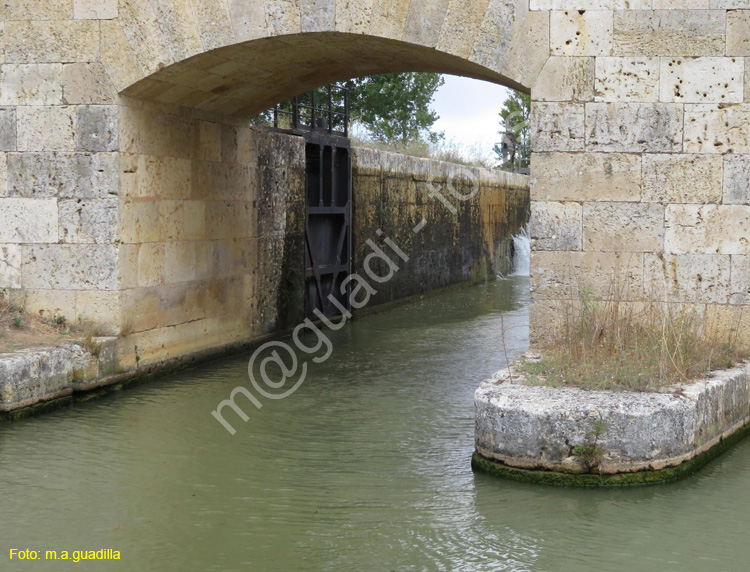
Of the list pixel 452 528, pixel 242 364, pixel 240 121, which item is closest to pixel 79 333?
pixel 242 364

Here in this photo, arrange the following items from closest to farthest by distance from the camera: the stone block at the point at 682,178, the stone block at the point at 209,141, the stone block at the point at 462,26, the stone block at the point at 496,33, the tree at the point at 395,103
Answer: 1. the stone block at the point at 682,178
2. the stone block at the point at 496,33
3. the stone block at the point at 462,26
4. the stone block at the point at 209,141
5. the tree at the point at 395,103

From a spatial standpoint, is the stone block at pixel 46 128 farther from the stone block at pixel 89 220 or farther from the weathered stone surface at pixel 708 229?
the weathered stone surface at pixel 708 229

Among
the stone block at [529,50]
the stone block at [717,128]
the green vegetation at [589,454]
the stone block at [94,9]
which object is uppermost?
the stone block at [94,9]

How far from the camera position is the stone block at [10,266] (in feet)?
24.7

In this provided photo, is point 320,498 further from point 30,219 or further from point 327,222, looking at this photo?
point 327,222

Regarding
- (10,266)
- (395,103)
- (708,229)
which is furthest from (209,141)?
(395,103)

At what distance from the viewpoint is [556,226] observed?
6488 mm

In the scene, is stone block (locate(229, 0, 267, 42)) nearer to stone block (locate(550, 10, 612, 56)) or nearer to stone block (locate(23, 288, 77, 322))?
stone block (locate(550, 10, 612, 56))

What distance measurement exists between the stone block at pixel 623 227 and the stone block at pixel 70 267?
346cm

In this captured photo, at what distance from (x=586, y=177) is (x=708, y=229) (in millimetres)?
834

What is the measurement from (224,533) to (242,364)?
4.25 metres

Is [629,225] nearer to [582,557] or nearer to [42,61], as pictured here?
[582,557]

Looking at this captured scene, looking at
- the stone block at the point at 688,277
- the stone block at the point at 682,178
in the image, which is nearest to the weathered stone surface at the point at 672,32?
the stone block at the point at 682,178

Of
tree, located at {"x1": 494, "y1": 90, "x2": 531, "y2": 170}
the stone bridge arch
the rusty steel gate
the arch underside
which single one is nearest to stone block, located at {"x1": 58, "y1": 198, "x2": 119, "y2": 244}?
the stone bridge arch
